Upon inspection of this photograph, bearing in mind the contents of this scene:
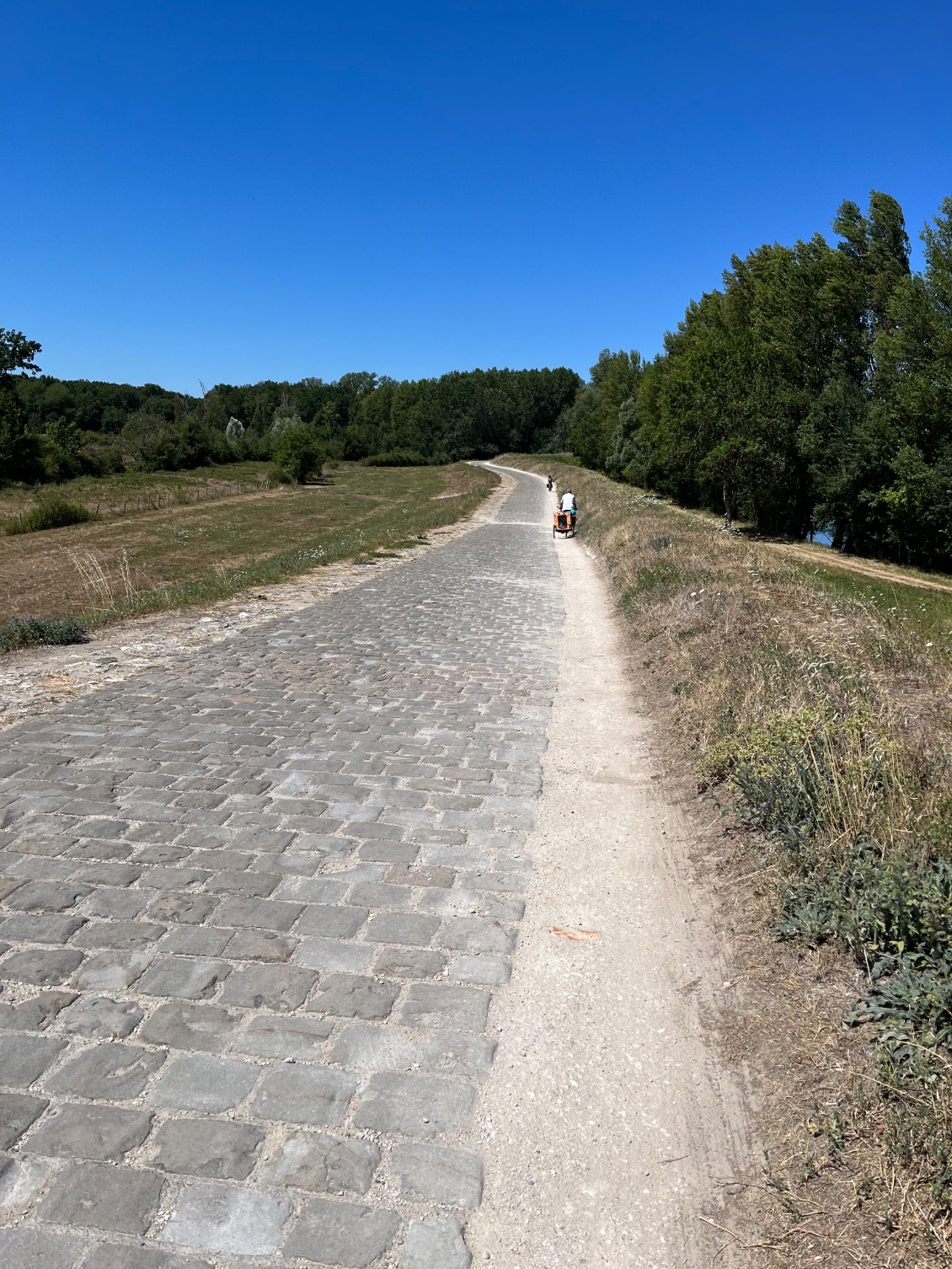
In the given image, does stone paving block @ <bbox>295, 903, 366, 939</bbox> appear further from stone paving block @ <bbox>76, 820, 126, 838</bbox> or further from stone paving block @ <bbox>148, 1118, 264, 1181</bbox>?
stone paving block @ <bbox>76, 820, 126, 838</bbox>

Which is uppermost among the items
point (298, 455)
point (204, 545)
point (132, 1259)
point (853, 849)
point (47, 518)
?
point (298, 455)

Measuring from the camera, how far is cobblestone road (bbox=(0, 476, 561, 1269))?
7.87 ft

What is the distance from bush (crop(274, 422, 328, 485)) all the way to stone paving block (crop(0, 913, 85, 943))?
221ft

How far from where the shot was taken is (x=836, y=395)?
3397 centimetres

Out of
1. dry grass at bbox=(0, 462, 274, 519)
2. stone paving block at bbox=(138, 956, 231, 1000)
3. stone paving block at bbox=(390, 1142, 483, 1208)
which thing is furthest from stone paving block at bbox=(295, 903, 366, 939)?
dry grass at bbox=(0, 462, 274, 519)

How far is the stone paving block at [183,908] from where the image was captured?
3.84 metres

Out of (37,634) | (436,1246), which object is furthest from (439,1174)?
(37,634)

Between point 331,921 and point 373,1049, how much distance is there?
0.92 m

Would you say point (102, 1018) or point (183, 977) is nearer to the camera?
point (102, 1018)

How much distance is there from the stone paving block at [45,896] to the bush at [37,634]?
615 centimetres

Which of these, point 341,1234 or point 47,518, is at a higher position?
point 341,1234

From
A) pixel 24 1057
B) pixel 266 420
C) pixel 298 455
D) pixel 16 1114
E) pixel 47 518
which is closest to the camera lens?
pixel 16 1114

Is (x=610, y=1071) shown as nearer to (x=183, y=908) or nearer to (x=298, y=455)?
(x=183, y=908)

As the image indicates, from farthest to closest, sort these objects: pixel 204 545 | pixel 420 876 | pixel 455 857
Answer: pixel 204 545
pixel 455 857
pixel 420 876
